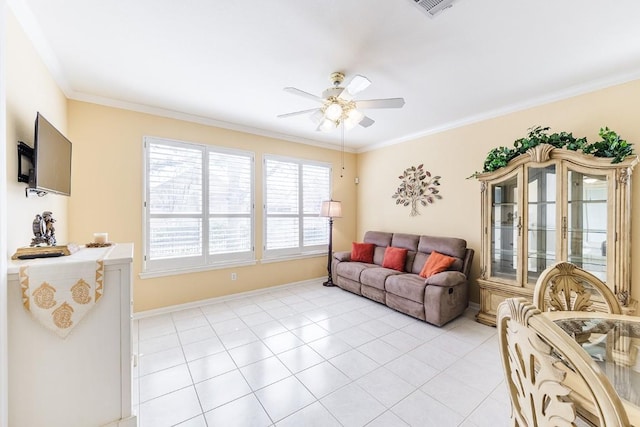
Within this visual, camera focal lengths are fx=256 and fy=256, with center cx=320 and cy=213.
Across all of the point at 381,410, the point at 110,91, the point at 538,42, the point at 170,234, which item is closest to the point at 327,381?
the point at 381,410

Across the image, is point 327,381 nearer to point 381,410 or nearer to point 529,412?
point 381,410

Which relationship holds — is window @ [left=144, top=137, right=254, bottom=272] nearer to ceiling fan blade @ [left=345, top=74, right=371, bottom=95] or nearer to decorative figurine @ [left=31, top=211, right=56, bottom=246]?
decorative figurine @ [left=31, top=211, right=56, bottom=246]

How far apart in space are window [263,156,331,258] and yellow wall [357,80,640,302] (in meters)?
1.01

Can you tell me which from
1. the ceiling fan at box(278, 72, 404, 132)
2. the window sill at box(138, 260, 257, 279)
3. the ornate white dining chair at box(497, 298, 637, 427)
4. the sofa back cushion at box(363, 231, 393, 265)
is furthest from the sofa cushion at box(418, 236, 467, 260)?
the ornate white dining chair at box(497, 298, 637, 427)

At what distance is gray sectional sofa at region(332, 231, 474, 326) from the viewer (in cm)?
309

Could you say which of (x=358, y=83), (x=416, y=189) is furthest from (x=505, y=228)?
(x=358, y=83)

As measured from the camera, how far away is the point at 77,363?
1508 mm

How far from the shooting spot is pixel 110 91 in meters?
2.93

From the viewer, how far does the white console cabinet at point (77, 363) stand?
4.59 feet

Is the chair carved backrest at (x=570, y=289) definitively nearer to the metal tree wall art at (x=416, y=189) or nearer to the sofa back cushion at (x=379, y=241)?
the metal tree wall art at (x=416, y=189)

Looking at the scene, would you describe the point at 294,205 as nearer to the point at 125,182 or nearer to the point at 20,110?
the point at 125,182

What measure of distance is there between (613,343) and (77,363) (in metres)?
2.83

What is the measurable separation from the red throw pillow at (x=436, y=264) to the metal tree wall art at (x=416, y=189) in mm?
984

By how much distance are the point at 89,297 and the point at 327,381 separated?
1.77 meters
